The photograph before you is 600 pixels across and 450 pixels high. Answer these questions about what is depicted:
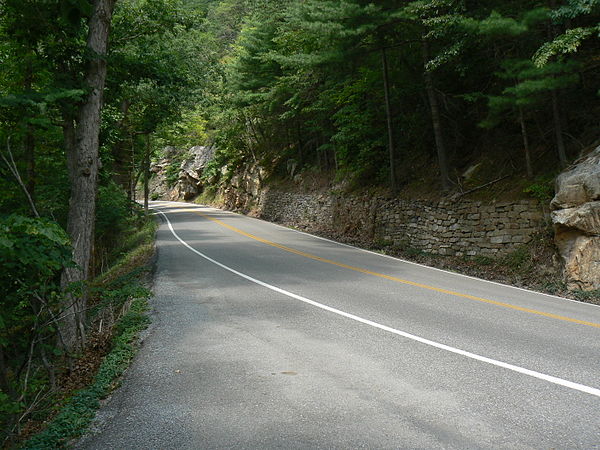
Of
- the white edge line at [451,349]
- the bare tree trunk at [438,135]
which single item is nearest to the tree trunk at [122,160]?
the bare tree trunk at [438,135]

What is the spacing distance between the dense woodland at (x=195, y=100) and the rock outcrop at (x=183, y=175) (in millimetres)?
25790

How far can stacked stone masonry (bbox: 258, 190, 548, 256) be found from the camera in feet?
39.8

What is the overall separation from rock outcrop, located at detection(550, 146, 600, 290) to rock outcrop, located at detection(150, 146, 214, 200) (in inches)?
1660

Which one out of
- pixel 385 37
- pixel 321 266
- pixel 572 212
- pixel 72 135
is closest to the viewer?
pixel 72 135

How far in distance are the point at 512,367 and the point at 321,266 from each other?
747 cm

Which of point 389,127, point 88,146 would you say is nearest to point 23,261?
point 88,146

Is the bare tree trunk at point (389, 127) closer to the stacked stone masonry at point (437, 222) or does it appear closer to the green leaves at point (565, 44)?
the stacked stone masonry at point (437, 222)

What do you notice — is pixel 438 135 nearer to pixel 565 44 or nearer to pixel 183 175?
pixel 565 44

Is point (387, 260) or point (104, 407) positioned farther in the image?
point (387, 260)

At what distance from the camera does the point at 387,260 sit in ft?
44.4

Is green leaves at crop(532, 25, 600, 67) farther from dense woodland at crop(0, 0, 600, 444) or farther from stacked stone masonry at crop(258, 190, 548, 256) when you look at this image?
stacked stone masonry at crop(258, 190, 548, 256)

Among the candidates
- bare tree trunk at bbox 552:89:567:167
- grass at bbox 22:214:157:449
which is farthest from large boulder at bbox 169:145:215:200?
grass at bbox 22:214:157:449

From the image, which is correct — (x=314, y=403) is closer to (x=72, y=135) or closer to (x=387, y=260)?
(x=72, y=135)

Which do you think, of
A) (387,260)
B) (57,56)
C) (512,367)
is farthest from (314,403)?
(387,260)
